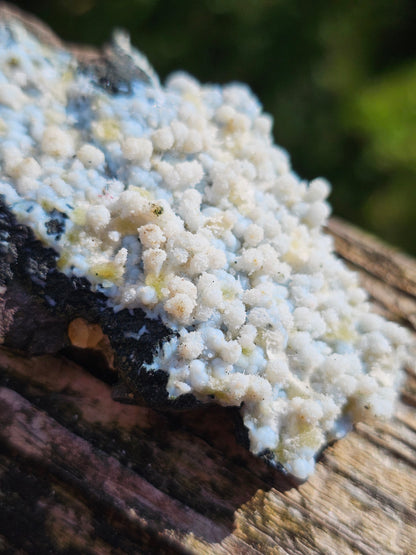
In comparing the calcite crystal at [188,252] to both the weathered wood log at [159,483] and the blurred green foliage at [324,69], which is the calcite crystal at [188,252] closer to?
the weathered wood log at [159,483]

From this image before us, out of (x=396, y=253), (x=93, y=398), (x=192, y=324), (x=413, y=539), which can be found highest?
(x=396, y=253)

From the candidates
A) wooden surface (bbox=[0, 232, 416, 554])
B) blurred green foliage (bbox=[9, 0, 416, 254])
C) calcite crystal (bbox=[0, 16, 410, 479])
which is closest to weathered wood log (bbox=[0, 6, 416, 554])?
wooden surface (bbox=[0, 232, 416, 554])

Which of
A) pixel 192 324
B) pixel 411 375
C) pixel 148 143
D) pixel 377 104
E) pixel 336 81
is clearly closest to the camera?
pixel 192 324

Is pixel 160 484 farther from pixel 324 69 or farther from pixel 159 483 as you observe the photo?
pixel 324 69

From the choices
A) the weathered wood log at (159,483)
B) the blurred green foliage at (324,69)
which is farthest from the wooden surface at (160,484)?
the blurred green foliage at (324,69)

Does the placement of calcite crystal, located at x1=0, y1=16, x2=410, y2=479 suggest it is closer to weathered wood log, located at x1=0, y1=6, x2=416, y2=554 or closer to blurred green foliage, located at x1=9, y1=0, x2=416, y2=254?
weathered wood log, located at x1=0, y1=6, x2=416, y2=554

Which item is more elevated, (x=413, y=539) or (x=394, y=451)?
(x=394, y=451)

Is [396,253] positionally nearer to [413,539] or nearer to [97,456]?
[413,539]

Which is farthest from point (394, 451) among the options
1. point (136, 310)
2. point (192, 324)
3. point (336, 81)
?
point (336, 81)
